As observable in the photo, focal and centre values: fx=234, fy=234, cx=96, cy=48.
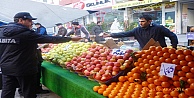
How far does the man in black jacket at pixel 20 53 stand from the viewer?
295cm

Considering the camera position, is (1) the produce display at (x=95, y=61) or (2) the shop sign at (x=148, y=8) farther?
(2) the shop sign at (x=148, y=8)

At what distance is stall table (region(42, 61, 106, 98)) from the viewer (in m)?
2.61

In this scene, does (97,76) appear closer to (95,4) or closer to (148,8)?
(148,8)

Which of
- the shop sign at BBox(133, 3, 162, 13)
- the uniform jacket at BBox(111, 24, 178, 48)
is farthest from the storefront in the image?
the uniform jacket at BBox(111, 24, 178, 48)

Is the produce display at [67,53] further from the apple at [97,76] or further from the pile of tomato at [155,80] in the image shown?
the pile of tomato at [155,80]

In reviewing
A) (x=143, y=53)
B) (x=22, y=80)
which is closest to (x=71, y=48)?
(x=22, y=80)

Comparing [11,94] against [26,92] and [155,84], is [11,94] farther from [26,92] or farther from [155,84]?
[155,84]

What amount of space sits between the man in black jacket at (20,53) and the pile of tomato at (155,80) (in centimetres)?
108

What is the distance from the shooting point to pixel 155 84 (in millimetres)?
2166

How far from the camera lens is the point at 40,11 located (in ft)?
18.0

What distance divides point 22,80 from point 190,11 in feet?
35.3

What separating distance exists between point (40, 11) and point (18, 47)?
105 inches

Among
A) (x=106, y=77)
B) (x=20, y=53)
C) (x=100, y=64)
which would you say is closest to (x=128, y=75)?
(x=106, y=77)

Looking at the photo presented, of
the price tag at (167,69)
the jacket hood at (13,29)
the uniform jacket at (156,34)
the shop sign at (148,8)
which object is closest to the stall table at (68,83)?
the price tag at (167,69)
